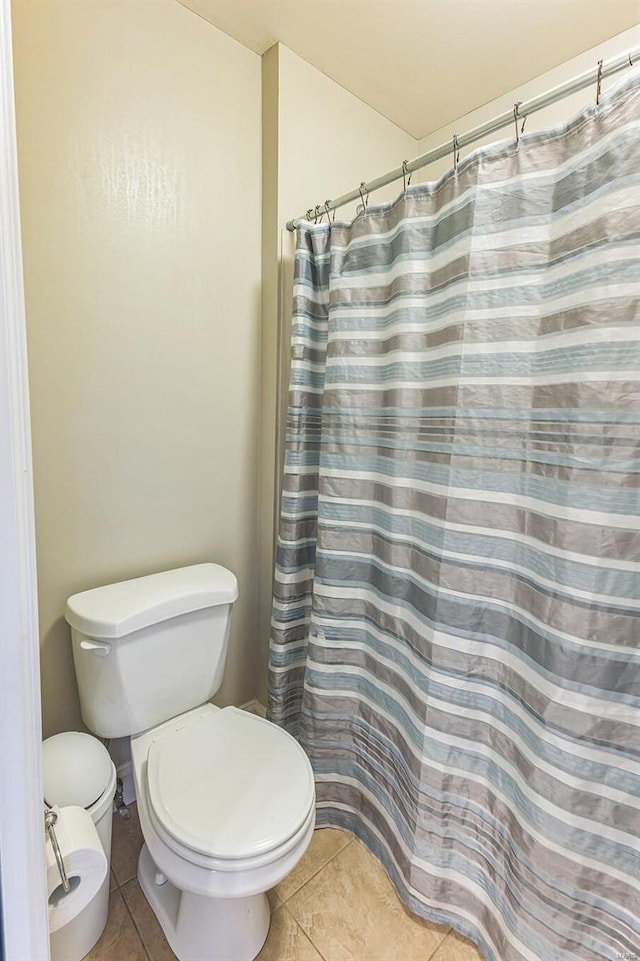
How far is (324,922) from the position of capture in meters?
1.09

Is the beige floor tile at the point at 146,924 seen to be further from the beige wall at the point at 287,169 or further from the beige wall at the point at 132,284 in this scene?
the beige wall at the point at 287,169

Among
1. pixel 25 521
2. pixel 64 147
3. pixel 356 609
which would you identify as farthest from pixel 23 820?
pixel 64 147

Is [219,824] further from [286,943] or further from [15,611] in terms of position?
[15,611]

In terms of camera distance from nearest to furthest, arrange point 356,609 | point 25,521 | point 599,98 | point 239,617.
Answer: point 25,521 < point 599,98 < point 356,609 < point 239,617

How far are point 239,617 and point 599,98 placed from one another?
1.69 metres

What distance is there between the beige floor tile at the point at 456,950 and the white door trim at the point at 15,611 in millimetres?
933

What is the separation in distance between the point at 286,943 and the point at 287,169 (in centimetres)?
219

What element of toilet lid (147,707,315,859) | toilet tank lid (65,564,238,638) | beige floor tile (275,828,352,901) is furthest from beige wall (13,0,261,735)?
beige floor tile (275,828,352,901)

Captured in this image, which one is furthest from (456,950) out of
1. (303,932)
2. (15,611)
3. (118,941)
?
(15,611)

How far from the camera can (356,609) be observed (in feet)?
4.18

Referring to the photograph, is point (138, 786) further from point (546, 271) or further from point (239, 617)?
point (546, 271)

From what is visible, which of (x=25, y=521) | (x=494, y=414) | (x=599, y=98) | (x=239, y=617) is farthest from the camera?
(x=239, y=617)

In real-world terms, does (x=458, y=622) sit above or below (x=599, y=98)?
below

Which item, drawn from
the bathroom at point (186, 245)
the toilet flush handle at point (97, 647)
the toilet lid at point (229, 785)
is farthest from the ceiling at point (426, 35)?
the toilet lid at point (229, 785)
